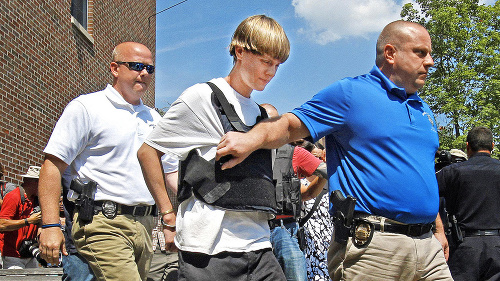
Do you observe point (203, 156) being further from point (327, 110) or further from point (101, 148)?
point (101, 148)

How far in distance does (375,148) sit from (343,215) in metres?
0.39

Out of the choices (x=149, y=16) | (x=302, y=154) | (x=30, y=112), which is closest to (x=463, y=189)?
(x=302, y=154)

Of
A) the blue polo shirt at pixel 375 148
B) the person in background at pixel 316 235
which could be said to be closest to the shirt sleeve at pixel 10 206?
the person in background at pixel 316 235

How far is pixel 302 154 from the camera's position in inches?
Answer: 206

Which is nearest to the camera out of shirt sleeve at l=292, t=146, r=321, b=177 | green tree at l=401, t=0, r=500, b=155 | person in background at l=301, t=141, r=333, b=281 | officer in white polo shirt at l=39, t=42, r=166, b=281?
officer in white polo shirt at l=39, t=42, r=166, b=281

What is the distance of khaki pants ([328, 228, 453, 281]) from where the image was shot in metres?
3.04

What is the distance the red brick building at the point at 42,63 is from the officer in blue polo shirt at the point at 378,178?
7.32 meters

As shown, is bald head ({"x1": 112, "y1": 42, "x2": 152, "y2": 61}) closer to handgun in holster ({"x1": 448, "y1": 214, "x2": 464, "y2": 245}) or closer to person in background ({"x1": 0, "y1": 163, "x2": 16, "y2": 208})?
handgun in holster ({"x1": 448, "y1": 214, "x2": 464, "y2": 245})

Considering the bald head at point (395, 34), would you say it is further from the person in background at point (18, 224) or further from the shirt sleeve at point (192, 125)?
the person in background at point (18, 224)

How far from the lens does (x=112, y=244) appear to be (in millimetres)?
3848

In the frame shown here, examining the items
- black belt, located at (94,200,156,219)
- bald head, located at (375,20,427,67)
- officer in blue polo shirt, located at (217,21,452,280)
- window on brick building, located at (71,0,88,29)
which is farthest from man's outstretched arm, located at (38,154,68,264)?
window on brick building, located at (71,0,88,29)

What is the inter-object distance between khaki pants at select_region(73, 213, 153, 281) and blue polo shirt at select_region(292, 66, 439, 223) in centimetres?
154

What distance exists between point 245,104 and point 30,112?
8121 mm

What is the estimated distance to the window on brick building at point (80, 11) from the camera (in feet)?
41.0
